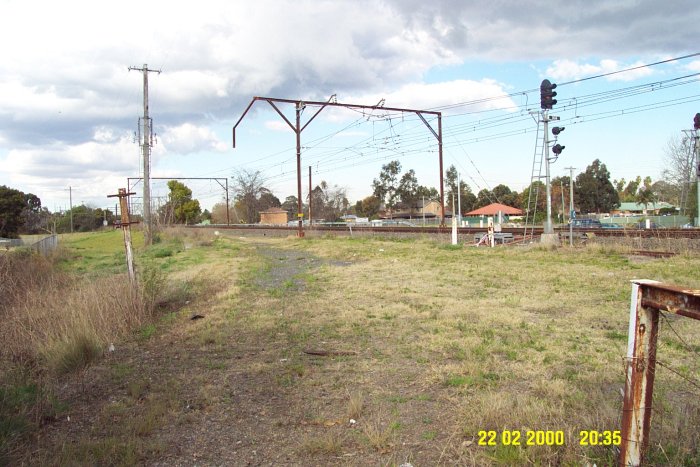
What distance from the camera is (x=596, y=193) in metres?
84.2

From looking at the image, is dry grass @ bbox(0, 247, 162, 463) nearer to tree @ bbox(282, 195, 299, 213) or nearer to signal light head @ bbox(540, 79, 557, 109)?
signal light head @ bbox(540, 79, 557, 109)

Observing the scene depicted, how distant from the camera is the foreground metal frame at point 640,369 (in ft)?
9.06

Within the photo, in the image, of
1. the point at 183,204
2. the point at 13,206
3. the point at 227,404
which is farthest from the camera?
the point at 183,204

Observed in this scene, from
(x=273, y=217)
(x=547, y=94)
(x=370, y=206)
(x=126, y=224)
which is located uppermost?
(x=547, y=94)

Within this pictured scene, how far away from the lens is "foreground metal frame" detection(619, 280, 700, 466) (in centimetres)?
276

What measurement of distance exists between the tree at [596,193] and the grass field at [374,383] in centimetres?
8142

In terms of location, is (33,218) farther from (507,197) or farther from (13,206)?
(507,197)

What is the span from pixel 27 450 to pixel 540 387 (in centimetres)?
429

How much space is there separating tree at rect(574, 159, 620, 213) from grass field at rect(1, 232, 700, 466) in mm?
81419

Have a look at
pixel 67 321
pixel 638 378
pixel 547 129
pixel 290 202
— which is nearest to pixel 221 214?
pixel 290 202

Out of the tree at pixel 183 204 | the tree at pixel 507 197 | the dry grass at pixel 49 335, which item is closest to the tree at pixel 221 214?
the tree at pixel 183 204

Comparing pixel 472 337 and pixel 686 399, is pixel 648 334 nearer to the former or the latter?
pixel 686 399

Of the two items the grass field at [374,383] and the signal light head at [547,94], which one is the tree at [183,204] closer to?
the signal light head at [547,94]

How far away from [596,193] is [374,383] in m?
89.2
